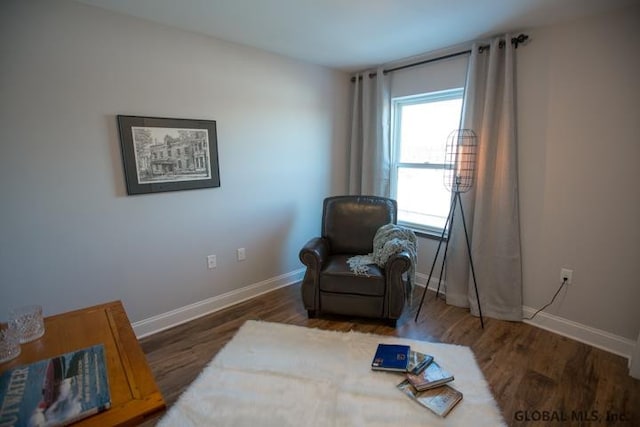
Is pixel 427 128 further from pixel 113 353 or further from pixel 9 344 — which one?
pixel 9 344

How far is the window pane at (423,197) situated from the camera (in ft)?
10.1

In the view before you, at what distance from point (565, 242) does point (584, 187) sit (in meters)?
0.43

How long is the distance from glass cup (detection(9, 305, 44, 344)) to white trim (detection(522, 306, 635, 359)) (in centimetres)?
318

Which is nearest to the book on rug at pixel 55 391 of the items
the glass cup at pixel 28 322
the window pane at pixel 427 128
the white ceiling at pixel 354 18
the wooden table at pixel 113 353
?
the wooden table at pixel 113 353

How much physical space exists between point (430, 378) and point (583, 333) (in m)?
1.37

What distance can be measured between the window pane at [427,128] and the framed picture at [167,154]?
2.01 metres

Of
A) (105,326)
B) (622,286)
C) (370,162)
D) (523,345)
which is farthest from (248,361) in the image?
(622,286)

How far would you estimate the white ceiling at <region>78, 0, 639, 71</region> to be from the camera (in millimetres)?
1879

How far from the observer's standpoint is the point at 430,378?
5.92 feet

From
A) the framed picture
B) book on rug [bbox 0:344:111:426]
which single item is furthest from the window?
book on rug [bbox 0:344:111:426]

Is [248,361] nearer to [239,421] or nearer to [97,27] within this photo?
[239,421]

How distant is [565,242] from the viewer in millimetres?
2264

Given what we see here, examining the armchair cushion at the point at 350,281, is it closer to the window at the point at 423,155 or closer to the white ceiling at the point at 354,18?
the window at the point at 423,155

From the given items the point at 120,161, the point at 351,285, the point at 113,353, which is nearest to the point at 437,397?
the point at 351,285
